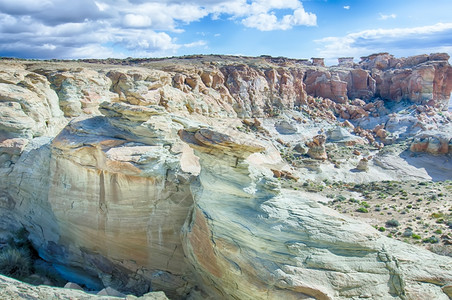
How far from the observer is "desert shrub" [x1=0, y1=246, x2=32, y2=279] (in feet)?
44.3

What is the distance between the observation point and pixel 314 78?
79.2 meters

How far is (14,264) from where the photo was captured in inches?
541

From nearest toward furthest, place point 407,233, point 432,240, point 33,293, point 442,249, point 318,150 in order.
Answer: point 33,293 < point 442,249 < point 432,240 < point 407,233 < point 318,150

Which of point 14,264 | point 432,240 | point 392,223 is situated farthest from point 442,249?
point 14,264

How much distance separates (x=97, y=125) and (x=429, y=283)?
13.7 metres

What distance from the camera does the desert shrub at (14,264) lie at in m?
13.5

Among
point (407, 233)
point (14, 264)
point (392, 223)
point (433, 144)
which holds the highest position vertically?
point (14, 264)

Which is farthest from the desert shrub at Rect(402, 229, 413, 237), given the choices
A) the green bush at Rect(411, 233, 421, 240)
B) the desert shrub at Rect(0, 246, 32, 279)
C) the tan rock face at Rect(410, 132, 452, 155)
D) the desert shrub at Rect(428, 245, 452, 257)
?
the tan rock face at Rect(410, 132, 452, 155)

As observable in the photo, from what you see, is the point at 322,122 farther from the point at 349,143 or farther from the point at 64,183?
the point at 64,183

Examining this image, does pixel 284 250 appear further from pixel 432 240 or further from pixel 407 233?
pixel 407 233

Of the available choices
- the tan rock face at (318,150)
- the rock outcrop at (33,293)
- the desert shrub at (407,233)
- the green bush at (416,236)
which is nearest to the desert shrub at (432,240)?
the green bush at (416,236)

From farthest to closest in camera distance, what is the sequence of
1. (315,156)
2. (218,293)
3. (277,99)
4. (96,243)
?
(277,99) < (315,156) < (96,243) < (218,293)

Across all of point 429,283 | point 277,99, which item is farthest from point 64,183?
point 277,99

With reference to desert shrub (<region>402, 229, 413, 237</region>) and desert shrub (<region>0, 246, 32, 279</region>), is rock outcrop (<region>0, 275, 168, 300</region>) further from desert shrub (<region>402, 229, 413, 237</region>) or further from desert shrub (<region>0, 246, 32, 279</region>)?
desert shrub (<region>402, 229, 413, 237</region>)
